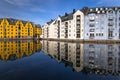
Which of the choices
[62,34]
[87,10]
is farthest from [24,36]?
[87,10]

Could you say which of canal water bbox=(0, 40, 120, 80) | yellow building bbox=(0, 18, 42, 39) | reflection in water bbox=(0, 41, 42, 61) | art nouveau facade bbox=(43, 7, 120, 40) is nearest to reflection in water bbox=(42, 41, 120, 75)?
canal water bbox=(0, 40, 120, 80)

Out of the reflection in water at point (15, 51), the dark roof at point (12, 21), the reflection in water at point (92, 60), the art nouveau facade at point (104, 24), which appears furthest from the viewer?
the dark roof at point (12, 21)

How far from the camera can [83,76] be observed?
1800 cm

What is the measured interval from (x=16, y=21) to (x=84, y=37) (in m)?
76.4

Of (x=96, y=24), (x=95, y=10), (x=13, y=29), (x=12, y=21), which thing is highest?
(x=95, y=10)

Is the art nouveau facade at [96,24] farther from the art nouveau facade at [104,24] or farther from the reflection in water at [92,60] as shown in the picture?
the reflection in water at [92,60]

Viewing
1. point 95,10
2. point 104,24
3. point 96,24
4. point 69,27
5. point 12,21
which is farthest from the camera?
point 12,21

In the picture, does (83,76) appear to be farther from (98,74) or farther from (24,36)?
(24,36)

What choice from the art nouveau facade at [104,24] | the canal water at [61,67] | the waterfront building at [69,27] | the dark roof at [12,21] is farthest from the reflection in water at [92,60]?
the dark roof at [12,21]

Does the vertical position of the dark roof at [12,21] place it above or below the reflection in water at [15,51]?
above

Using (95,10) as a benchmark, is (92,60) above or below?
below

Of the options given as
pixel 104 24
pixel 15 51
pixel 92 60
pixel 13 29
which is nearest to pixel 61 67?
pixel 92 60

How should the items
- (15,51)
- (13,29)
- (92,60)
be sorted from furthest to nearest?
(13,29)
(15,51)
(92,60)

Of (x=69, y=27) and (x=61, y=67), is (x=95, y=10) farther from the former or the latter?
(x=61, y=67)
